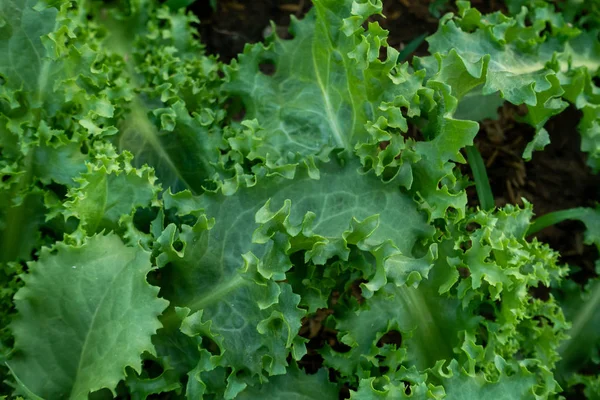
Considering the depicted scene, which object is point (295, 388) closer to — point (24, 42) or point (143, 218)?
point (143, 218)

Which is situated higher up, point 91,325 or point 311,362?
point 91,325

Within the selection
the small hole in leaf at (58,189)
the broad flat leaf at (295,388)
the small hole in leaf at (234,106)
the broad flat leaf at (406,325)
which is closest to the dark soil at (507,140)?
the small hole in leaf at (234,106)

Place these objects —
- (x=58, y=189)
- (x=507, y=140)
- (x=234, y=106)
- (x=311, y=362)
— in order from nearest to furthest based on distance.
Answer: (x=58, y=189) → (x=234, y=106) → (x=311, y=362) → (x=507, y=140)

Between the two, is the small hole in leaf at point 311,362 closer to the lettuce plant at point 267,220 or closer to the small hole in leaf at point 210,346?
the lettuce plant at point 267,220

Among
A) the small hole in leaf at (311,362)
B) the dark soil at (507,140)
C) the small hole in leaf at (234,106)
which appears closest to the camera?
the small hole in leaf at (234,106)

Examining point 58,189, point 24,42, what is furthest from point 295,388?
point 24,42

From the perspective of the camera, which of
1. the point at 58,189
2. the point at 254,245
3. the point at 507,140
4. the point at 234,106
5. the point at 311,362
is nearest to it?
the point at 254,245

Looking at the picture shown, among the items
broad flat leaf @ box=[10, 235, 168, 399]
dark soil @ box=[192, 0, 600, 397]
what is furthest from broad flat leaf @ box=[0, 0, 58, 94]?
dark soil @ box=[192, 0, 600, 397]
